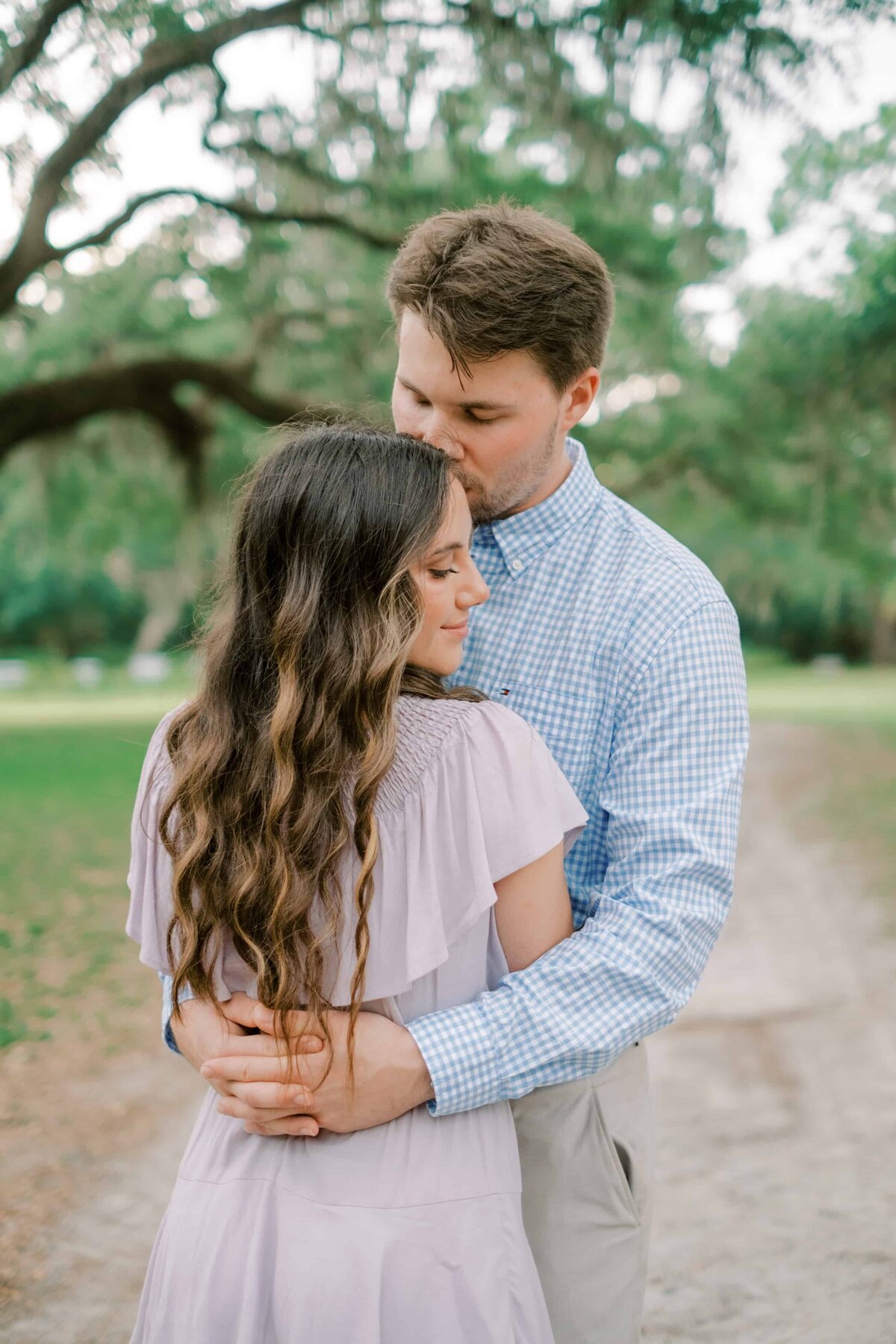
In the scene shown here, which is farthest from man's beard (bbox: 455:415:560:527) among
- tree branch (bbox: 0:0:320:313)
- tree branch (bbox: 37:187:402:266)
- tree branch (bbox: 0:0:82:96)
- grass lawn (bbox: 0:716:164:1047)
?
tree branch (bbox: 37:187:402:266)

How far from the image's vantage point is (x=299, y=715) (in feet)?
5.43

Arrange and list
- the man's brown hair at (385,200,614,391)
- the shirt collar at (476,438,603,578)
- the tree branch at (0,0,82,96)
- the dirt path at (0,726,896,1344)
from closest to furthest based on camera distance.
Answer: the man's brown hair at (385,200,614,391) → the shirt collar at (476,438,603,578) → the dirt path at (0,726,896,1344) → the tree branch at (0,0,82,96)

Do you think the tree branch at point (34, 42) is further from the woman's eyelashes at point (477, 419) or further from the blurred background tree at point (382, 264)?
the woman's eyelashes at point (477, 419)

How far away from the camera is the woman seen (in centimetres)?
162

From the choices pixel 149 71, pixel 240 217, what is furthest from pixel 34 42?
pixel 240 217

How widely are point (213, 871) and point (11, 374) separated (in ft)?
35.8

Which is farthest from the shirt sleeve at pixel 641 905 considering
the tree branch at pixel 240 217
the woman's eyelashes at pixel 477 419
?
the tree branch at pixel 240 217

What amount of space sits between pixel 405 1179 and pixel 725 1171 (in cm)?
298

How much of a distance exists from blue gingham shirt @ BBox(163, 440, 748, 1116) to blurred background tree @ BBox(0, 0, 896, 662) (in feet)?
1.58

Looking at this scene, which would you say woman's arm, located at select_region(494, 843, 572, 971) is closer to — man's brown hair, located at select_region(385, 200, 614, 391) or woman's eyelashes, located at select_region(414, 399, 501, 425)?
woman's eyelashes, located at select_region(414, 399, 501, 425)

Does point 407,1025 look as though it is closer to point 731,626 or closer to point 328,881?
point 328,881

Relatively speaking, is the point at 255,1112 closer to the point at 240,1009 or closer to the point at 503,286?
the point at 240,1009

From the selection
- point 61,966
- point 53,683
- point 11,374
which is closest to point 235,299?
point 11,374

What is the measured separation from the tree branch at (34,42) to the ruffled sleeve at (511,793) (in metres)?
6.07
